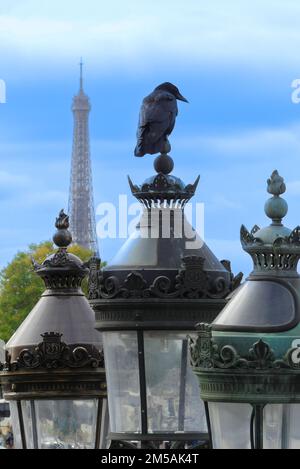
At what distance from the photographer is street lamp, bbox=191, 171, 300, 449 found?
9438 mm

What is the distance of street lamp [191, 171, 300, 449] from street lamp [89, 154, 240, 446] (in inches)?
45.0

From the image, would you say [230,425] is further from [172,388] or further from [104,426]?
[104,426]

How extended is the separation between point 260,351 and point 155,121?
2.39 meters

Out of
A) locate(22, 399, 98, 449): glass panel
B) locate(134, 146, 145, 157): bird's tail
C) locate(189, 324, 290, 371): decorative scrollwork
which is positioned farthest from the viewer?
locate(22, 399, 98, 449): glass panel

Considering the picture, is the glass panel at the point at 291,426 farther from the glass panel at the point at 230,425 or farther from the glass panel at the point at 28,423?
the glass panel at the point at 28,423

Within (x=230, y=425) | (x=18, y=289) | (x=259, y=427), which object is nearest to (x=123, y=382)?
(x=230, y=425)

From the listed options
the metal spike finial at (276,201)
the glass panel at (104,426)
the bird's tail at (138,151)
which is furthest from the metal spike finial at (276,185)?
the glass panel at (104,426)

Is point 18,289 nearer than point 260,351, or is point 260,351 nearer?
point 260,351

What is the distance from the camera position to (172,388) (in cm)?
1123

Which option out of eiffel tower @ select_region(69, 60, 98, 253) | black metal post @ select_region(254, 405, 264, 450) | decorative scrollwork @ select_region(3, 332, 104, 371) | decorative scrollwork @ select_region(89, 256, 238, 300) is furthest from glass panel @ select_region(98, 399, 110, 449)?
eiffel tower @ select_region(69, 60, 98, 253)

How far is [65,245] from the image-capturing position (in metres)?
13.5

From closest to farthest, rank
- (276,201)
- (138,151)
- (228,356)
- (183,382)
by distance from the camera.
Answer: (228,356)
(276,201)
(183,382)
(138,151)

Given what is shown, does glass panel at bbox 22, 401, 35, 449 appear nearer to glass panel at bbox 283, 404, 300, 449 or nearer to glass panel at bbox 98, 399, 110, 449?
glass panel at bbox 98, 399, 110, 449
